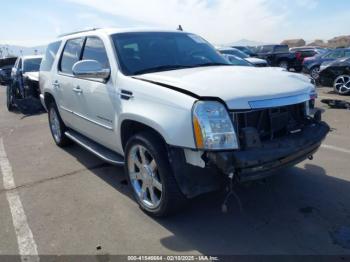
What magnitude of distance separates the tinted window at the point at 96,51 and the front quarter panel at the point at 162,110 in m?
0.70

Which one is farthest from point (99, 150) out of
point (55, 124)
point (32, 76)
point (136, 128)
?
point (32, 76)

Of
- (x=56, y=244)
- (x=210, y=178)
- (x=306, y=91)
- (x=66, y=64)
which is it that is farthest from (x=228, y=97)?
(x=66, y=64)

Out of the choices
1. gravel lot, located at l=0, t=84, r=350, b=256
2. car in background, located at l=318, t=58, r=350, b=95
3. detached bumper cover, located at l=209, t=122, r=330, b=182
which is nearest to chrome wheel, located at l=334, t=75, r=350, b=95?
car in background, located at l=318, t=58, r=350, b=95

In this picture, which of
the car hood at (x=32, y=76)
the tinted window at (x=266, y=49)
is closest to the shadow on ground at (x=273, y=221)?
the car hood at (x=32, y=76)

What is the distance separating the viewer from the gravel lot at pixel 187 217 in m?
3.16

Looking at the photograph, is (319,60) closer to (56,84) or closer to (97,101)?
(56,84)

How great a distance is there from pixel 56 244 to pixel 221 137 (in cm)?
189

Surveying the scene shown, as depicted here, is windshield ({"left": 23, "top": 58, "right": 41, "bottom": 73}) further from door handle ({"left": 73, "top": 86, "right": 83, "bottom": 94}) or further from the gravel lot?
door handle ({"left": 73, "top": 86, "right": 83, "bottom": 94})

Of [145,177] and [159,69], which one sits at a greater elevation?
[159,69]

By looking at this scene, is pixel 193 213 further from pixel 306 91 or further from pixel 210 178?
pixel 306 91

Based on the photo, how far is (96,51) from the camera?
173 inches

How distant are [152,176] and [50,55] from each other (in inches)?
150

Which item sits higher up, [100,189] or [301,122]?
[301,122]

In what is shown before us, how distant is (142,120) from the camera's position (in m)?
3.33
